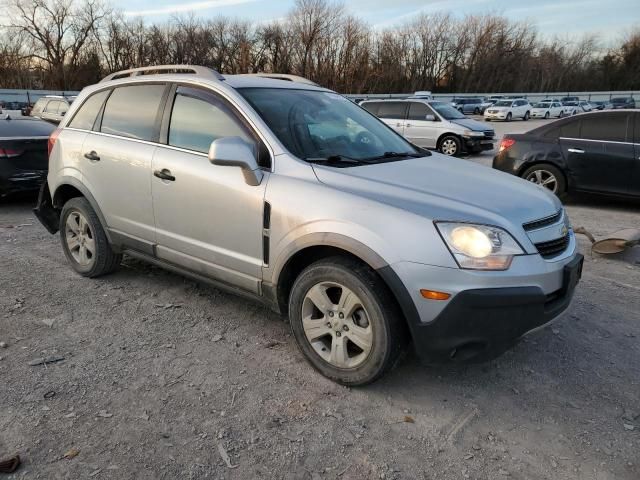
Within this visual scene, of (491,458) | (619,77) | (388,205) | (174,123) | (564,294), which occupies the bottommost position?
(491,458)

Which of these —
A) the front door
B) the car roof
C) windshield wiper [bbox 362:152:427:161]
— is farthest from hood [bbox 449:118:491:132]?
the front door

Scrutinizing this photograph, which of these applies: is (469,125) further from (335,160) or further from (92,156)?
(335,160)

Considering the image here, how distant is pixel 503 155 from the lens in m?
8.55

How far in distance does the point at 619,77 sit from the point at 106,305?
88832 mm

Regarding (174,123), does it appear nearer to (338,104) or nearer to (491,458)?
(338,104)

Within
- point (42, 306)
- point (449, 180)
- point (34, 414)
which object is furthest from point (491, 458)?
point (42, 306)

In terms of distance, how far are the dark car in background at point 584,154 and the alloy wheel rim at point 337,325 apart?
6180 mm

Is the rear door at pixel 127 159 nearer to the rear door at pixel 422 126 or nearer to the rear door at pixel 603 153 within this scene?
the rear door at pixel 603 153

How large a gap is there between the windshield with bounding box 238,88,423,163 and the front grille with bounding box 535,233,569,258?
1.21 metres

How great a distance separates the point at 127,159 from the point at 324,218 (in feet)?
6.32

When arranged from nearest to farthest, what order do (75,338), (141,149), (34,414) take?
1. (34,414)
2. (75,338)
3. (141,149)

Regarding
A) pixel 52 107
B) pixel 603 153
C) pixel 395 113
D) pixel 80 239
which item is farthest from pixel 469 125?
pixel 52 107

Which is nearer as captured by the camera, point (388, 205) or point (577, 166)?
point (388, 205)

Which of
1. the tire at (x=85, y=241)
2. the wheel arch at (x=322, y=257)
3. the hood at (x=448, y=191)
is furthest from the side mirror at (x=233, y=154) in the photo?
the tire at (x=85, y=241)
